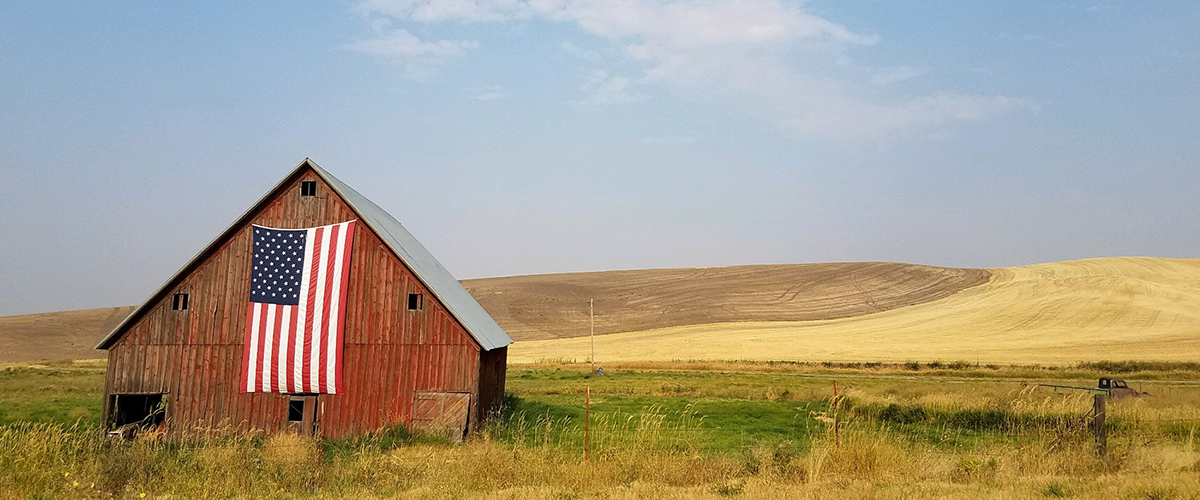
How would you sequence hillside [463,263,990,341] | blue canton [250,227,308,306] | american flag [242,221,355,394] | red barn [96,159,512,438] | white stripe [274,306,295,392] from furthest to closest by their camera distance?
hillside [463,263,990,341] < blue canton [250,227,308,306] < white stripe [274,306,295,392] < american flag [242,221,355,394] < red barn [96,159,512,438]

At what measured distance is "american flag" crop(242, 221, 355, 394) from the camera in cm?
2422

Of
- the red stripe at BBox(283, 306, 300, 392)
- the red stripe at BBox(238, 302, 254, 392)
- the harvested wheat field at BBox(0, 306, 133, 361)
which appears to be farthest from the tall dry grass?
the harvested wheat field at BBox(0, 306, 133, 361)

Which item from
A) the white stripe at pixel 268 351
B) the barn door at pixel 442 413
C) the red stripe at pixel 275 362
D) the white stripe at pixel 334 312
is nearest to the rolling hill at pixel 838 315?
the barn door at pixel 442 413

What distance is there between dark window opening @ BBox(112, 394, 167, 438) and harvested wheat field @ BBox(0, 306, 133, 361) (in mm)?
63948

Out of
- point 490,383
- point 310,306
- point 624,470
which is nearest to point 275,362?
point 310,306

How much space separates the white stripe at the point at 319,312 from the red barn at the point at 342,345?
628mm

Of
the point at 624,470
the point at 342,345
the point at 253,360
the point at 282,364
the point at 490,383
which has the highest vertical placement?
the point at 342,345

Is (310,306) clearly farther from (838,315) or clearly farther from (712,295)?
(712,295)

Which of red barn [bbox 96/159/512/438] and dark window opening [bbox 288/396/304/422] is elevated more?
red barn [bbox 96/159/512/438]

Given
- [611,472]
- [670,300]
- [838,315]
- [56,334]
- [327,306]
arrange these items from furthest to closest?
[670,300]
[56,334]
[838,315]
[327,306]
[611,472]

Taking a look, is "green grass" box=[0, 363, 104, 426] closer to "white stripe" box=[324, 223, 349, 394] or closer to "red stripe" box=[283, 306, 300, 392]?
"red stripe" box=[283, 306, 300, 392]

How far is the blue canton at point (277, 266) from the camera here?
24719 millimetres

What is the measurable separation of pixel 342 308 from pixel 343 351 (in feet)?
4.38

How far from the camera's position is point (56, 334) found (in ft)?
304
